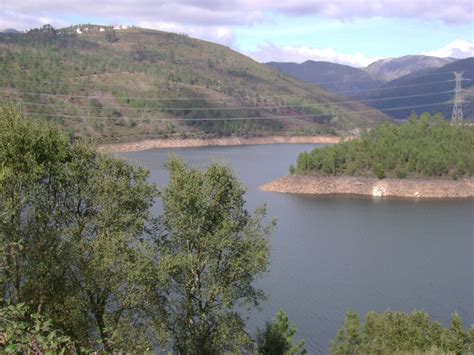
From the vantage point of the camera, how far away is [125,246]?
974 cm

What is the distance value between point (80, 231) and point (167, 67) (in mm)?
119299

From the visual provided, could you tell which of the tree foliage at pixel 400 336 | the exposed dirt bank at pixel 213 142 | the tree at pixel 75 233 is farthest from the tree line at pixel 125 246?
the exposed dirt bank at pixel 213 142

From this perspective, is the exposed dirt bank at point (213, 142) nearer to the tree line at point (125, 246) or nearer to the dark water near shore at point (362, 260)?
the dark water near shore at point (362, 260)

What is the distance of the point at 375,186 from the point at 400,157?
149 inches

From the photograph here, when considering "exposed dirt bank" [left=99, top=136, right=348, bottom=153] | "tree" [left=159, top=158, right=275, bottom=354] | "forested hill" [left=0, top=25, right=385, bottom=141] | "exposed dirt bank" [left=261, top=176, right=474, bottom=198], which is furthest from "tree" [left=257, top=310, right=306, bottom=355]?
"exposed dirt bank" [left=99, top=136, right=348, bottom=153]

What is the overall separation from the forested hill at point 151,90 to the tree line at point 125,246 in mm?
53693

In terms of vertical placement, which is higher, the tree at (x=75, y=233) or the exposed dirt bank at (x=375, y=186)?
the tree at (x=75, y=233)

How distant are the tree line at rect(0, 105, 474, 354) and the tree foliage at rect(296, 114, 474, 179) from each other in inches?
1406

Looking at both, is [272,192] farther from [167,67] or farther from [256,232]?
[167,67]

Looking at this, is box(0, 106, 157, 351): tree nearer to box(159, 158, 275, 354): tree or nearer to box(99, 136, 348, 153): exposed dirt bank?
box(159, 158, 275, 354): tree

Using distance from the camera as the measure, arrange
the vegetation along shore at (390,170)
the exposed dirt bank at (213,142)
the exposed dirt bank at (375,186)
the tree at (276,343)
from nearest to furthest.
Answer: the tree at (276,343), the exposed dirt bank at (375,186), the vegetation along shore at (390,170), the exposed dirt bank at (213,142)

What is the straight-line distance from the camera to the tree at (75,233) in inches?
344

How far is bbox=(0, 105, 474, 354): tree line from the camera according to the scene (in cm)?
902

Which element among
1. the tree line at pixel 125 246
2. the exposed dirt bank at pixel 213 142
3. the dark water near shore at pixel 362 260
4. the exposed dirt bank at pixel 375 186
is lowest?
the dark water near shore at pixel 362 260
